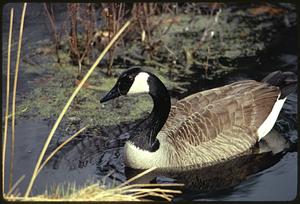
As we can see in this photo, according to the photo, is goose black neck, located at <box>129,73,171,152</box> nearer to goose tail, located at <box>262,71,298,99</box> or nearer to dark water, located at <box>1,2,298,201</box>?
dark water, located at <box>1,2,298,201</box>

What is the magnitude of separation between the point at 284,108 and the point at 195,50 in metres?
1.71

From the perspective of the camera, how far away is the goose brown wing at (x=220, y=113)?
5516 millimetres

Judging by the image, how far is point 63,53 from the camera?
758 cm

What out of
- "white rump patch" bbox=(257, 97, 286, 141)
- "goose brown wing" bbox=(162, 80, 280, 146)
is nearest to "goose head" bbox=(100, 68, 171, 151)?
"goose brown wing" bbox=(162, 80, 280, 146)

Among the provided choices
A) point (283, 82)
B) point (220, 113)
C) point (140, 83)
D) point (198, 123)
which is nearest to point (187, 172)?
point (198, 123)

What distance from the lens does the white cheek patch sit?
520cm

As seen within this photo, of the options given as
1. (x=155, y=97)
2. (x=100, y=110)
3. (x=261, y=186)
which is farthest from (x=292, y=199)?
(x=100, y=110)

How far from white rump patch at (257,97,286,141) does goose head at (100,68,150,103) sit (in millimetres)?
1434

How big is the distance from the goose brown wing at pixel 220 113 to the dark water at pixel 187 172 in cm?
32

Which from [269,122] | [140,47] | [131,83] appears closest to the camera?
[131,83]

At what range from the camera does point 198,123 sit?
551 cm

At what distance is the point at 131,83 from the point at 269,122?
65.1 inches

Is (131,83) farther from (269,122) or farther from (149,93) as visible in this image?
(269,122)

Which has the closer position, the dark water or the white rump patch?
the dark water
